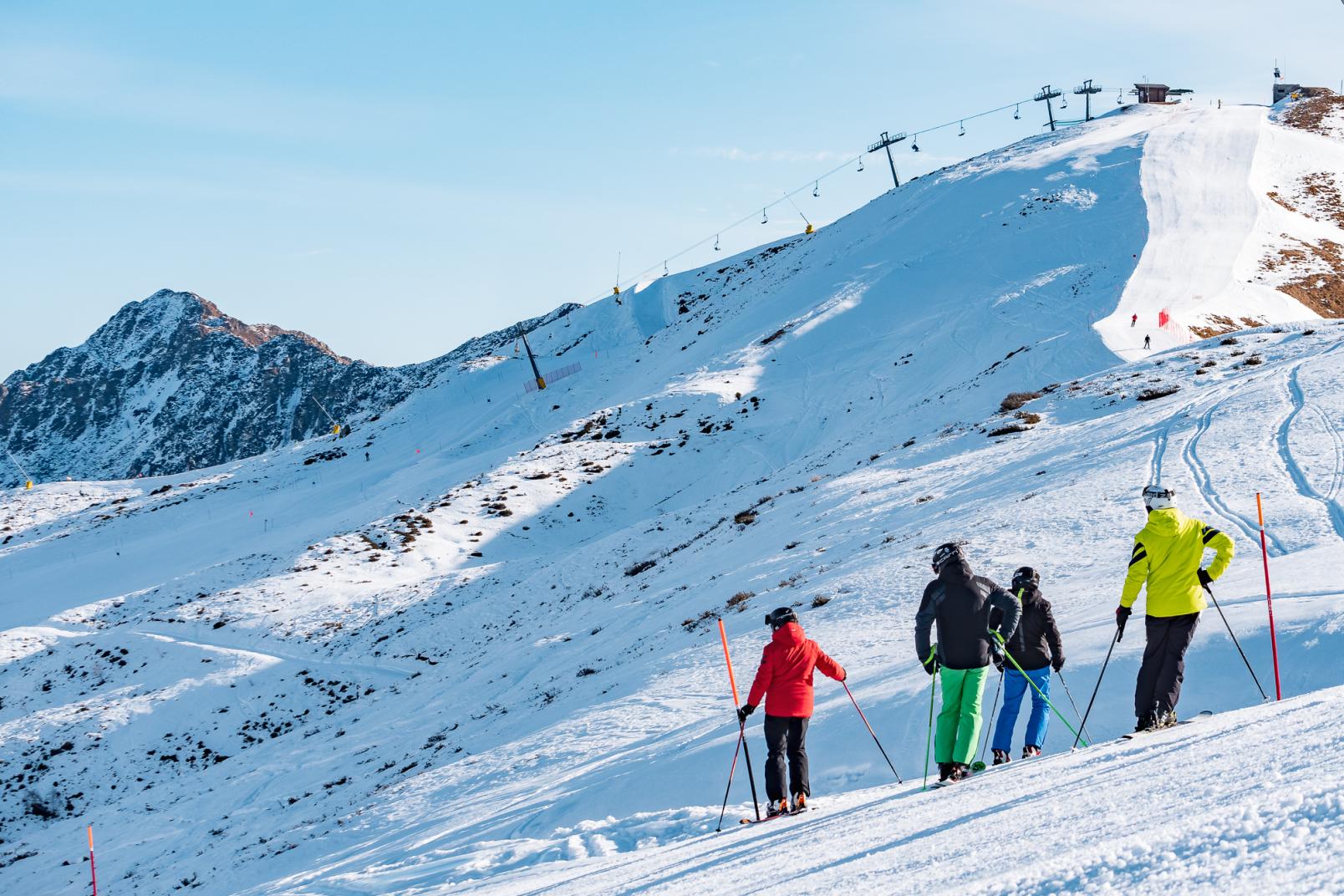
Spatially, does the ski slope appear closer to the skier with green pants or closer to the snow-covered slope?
the snow-covered slope

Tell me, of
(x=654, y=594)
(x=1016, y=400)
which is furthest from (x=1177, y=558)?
(x=1016, y=400)

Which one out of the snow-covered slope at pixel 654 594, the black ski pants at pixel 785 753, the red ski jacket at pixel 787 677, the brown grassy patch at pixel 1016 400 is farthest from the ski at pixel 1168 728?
the brown grassy patch at pixel 1016 400

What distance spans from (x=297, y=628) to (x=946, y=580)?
27824 millimetres

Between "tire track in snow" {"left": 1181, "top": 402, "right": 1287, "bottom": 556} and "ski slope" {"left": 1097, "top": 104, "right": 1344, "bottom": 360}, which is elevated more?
"ski slope" {"left": 1097, "top": 104, "right": 1344, "bottom": 360}

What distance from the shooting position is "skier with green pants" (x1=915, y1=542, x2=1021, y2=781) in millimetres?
8969

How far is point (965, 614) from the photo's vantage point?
898 centimetres

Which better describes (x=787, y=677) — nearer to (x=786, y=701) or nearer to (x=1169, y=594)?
(x=786, y=701)

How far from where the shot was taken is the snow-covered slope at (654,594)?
10.4 metres

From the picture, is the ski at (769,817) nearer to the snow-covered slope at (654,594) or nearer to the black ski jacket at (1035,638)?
the snow-covered slope at (654,594)

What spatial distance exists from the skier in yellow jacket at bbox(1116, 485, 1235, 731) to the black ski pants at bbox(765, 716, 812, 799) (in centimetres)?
313

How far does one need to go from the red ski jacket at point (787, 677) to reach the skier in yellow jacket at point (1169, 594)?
2.92 m

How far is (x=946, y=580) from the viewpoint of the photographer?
357 inches

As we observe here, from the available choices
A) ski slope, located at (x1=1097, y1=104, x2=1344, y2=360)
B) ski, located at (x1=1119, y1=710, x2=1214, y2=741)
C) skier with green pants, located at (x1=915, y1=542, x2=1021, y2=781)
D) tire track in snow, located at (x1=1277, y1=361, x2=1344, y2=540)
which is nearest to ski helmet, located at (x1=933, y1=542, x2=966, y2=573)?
skier with green pants, located at (x1=915, y1=542, x2=1021, y2=781)

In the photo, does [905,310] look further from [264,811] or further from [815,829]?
[815,829]
